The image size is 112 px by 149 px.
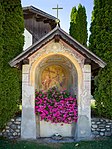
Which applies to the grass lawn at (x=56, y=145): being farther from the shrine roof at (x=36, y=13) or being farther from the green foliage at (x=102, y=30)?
the shrine roof at (x=36, y=13)

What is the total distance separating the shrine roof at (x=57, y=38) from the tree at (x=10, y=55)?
558mm

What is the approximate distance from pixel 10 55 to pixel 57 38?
70.9 inches

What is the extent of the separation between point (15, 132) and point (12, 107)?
2.88ft

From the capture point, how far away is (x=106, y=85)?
7.83 metres

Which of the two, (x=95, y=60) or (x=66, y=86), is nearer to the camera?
(x=95, y=60)

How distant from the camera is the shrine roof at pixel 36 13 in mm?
15234

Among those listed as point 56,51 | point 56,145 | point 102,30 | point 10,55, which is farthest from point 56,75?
point 56,145

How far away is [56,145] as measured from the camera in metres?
6.99

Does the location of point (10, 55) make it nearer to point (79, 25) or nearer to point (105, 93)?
point (105, 93)

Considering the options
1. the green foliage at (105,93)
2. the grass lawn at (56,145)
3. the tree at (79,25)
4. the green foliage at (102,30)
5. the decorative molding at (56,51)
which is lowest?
the grass lawn at (56,145)

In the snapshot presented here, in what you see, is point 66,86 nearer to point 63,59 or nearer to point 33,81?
point 63,59

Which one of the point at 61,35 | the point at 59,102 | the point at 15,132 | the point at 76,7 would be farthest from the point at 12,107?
the point at 76,7

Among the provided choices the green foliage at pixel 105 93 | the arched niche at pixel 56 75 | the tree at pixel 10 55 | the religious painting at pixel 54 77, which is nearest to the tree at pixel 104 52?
the green foliage at pixel 105 93

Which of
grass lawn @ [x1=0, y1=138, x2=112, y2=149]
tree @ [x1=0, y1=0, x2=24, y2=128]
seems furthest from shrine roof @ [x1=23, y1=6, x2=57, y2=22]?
grass lawn @ [x1=0, y1=138, x2=112, y2=149]
